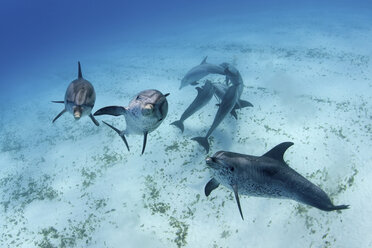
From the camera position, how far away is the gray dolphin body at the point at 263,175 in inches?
148

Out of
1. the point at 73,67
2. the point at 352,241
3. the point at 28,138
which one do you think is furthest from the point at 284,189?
the point at 73,67

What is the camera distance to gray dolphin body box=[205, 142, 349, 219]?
3.76 metres

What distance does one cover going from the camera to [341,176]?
6.88 meters

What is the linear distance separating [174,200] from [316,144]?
517 centimetres

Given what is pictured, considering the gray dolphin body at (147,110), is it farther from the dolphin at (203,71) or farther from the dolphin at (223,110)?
the dolphin at (203,71)

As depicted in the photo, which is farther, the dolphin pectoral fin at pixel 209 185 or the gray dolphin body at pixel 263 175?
the dolphin pectoral fin at pixel 209 185

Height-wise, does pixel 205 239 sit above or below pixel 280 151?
below

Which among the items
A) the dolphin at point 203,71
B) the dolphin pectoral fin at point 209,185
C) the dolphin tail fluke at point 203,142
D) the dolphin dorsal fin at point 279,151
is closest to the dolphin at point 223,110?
the dolphin tail fluke at point 203,142

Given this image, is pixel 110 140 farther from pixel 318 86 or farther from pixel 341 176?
pixel 318 86

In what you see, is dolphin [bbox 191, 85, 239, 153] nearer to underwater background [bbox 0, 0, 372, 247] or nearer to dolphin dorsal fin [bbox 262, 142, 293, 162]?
underwater background [bbox 0, 0, 372, 247]

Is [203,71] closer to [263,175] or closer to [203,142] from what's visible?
[203,142]

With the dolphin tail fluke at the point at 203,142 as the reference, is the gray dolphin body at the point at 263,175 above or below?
above

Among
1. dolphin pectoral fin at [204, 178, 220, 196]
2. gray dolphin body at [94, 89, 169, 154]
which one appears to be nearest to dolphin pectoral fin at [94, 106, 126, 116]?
gray dolphin body at [94, 89, 169, 154]

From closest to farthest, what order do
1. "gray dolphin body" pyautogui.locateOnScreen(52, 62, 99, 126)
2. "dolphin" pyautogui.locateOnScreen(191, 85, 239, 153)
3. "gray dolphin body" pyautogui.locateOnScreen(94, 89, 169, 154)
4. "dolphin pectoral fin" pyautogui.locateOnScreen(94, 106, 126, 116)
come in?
1. "gray dolphin body" pyautogui.locateOnScreen(94, 89, 169, 154)
2. "dolphin pectoral fin" pyautogui.locateOnScreen(94, 106, 126, 116)
3. "gray dolphin body" pyautogui.locateOnScreen(52, 62, 99, 126)
4. "dolphin" pyautogui.locateOnScreen(191, 85, 239, 153)
